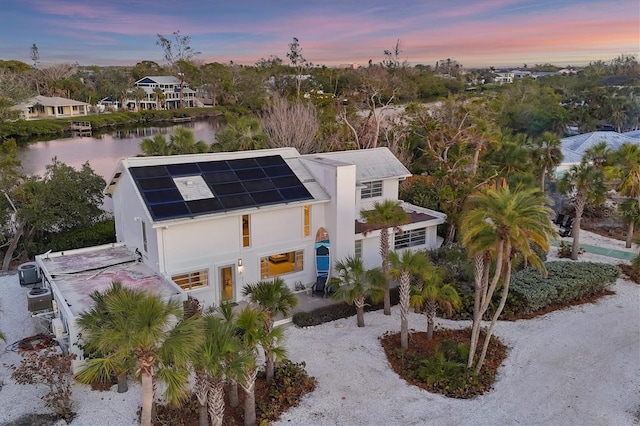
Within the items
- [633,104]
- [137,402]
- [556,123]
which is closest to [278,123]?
[137,402]

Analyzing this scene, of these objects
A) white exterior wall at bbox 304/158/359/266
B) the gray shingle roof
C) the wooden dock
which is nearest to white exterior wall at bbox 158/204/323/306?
white exterior wall at bbox 304/158/359/266

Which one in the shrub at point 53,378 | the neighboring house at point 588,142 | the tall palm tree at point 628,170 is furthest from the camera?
the neighboring house at point 588,142

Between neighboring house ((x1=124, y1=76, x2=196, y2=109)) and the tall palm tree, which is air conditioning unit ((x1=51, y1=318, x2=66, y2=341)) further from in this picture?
neighboring house ((x1=124, y1=76, x2=196, y2=109))

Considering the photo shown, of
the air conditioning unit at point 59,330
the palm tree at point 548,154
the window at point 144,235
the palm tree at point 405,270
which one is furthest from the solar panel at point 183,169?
the palm tree at point 548,154

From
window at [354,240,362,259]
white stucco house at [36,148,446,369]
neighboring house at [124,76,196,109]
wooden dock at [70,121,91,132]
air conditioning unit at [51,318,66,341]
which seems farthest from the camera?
neighboring house at [124,76,196,109]

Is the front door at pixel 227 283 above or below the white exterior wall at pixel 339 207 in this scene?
below

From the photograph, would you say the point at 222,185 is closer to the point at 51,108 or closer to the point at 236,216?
the point at 236,216

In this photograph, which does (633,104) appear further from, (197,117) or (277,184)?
(197,117)

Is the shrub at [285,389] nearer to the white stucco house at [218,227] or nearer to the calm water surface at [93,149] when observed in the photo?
the white stucco house at [218,227]
